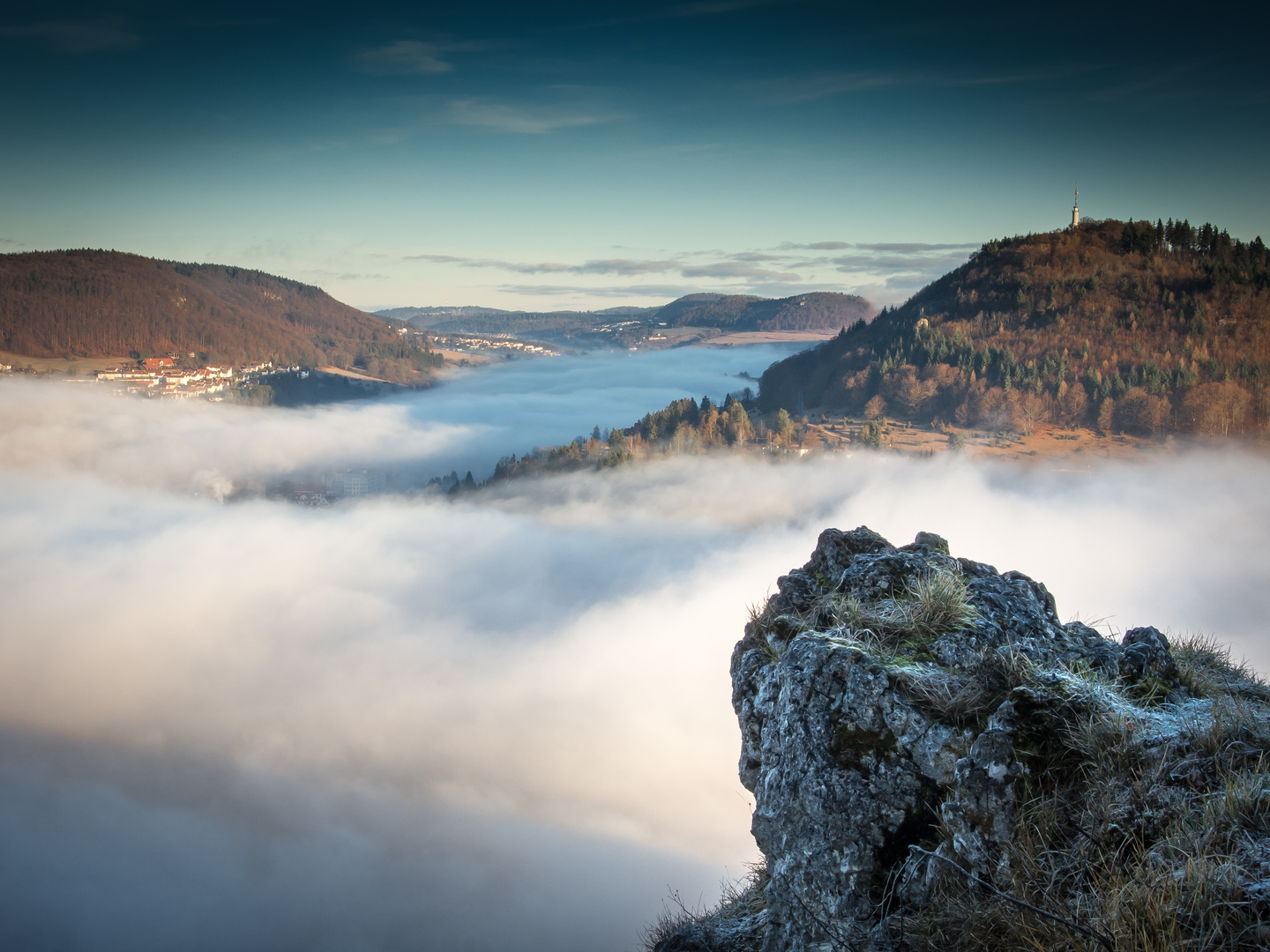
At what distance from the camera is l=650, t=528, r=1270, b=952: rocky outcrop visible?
3895 mm

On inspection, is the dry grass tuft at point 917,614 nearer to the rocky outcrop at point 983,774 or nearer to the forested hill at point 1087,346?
the rocky outcrop at point 983,774

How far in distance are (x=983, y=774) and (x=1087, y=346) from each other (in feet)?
543

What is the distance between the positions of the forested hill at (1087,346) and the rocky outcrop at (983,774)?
148 metres

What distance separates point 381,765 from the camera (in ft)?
425

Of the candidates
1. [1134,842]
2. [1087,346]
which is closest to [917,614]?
[1134,842]

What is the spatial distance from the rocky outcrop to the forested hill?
486ft

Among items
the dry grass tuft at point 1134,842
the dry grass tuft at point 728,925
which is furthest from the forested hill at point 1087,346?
the dry grass tuft at point 1134,842

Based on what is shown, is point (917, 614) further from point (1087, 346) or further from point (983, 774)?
point (1087, 346)

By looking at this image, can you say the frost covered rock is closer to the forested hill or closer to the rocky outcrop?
the rocky outcrop

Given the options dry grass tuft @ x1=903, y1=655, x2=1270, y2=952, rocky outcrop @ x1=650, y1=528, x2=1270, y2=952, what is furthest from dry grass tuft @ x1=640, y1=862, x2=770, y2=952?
dry grass tuft @ x1=903, y1=655, x2=1270, y2=952

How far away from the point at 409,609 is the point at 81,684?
3433 inches

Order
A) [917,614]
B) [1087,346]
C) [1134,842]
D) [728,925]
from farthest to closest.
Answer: [1087,346]
[728,925]
[917,614]
[1134,842]

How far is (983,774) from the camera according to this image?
5.03 meters

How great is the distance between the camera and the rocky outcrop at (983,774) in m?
3.89
